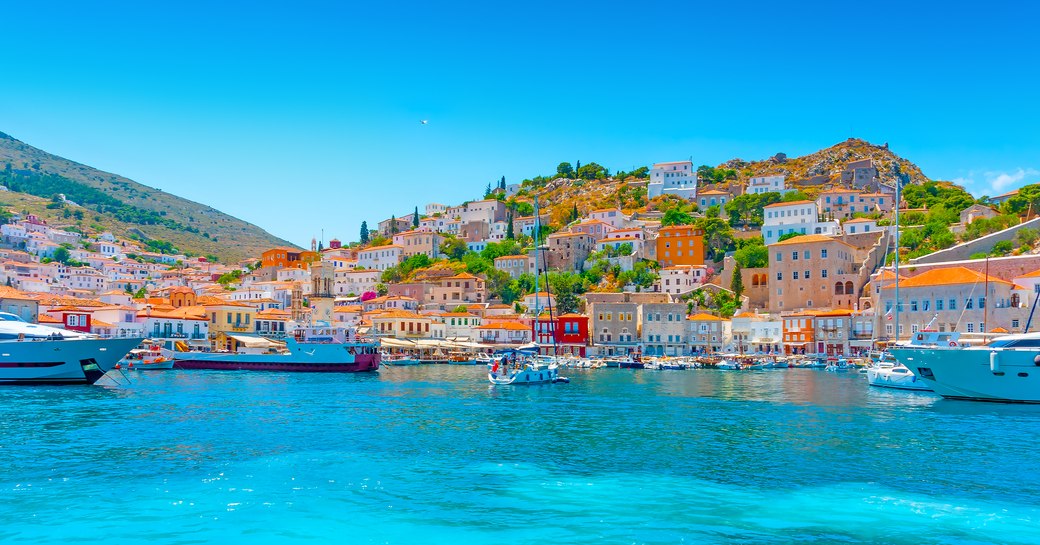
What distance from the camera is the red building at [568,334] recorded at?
67.1 meters

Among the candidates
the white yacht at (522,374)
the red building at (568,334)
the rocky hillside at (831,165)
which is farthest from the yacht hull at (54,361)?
the rocky hillside at (831,165)

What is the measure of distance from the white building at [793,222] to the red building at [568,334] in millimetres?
23899

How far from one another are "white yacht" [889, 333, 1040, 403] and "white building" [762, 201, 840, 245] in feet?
167

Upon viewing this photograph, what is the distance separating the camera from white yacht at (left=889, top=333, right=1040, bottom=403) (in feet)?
90.3

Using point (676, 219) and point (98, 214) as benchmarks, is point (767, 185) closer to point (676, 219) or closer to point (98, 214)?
point (676, 219)

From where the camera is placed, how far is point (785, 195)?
92.6 metres

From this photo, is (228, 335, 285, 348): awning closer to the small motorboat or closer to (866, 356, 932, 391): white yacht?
the small motorboat

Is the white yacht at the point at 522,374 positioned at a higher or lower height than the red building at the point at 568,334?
lower

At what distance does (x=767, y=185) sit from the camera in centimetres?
9881

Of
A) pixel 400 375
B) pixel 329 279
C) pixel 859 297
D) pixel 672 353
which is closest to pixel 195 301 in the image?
pixel 329 279

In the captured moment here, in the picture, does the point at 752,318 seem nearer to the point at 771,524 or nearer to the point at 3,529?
the point at 771,524

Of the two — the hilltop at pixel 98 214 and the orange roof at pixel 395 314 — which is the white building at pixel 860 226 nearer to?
the orange roof at pixel 395 314

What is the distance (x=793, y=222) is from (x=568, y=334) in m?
28.8

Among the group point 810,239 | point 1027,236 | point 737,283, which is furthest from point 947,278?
point 737,283
